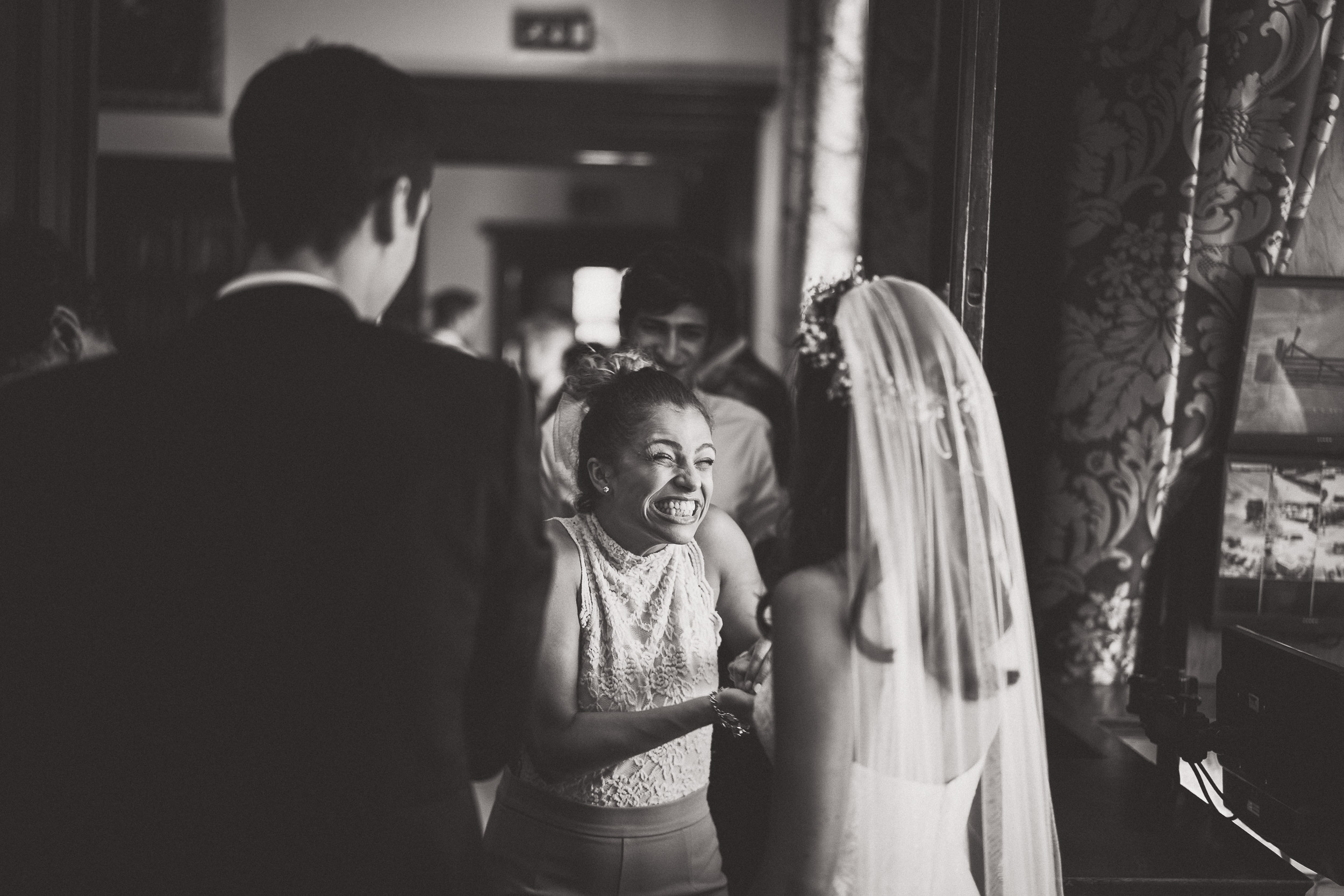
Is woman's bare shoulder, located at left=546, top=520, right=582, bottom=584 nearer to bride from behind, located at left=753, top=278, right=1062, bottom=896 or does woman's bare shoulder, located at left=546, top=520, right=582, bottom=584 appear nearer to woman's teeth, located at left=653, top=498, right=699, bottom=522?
woman's teeth, located at left=653, top=498, right=699, bottom=522

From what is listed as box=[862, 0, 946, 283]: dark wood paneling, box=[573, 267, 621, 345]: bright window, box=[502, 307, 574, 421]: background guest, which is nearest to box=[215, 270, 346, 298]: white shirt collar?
box=[862, 0, 946, 283]: dark wood paneling

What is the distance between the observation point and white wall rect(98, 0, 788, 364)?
5.71 metres

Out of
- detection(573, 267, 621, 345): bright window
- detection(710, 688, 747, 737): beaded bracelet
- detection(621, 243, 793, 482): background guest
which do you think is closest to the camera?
detection(710, 688, 747, 737): beaded bracelet

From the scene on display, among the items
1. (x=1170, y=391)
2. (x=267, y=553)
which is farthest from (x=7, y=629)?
(x=1170, y=391)

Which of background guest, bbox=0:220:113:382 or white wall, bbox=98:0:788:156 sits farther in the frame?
white wall, bbox=98:0:788:156

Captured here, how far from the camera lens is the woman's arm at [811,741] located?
1.40 m

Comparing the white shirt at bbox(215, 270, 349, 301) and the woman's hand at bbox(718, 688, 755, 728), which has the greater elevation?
the white shirt at bbox(215, 270, 349, 301)

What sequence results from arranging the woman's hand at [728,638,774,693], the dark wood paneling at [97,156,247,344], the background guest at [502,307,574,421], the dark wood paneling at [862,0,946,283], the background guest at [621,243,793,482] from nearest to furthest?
the woman's hand at [728,638,774,693], the background guest at [621,243,793,482], the dark wood paneling at [862,0,946,283], the dark wood paneling at [97,156,247,344], the background guest at [502,307,574,421]

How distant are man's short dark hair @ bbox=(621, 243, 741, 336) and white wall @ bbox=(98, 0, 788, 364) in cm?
274

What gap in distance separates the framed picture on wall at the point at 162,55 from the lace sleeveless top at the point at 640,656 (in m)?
4.70

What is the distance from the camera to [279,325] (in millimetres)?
1181

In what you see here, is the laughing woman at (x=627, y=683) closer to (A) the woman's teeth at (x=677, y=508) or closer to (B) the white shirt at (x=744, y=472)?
(A) the woman's teeth at (x=677, y=508)

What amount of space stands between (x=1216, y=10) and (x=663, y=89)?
150 inches

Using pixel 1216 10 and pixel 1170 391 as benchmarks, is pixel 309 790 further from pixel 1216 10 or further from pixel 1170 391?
pixel 1216 10
